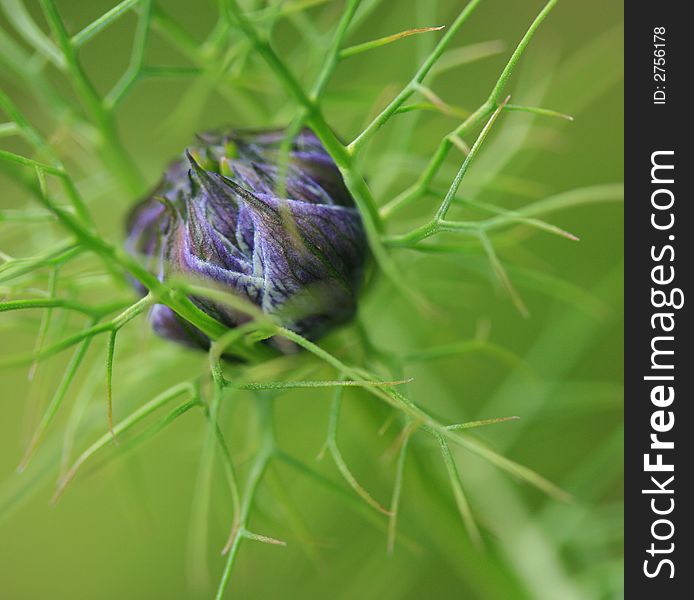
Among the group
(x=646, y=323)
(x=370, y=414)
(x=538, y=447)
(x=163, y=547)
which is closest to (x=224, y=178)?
(x=370, y=414)

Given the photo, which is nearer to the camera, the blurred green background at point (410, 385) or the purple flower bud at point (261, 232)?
the purple flower bud at point (261, 232)

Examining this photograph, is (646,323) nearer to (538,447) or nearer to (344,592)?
(538,447)

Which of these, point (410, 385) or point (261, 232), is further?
point (410, 385)

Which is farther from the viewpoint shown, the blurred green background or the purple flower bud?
the blurred green background
